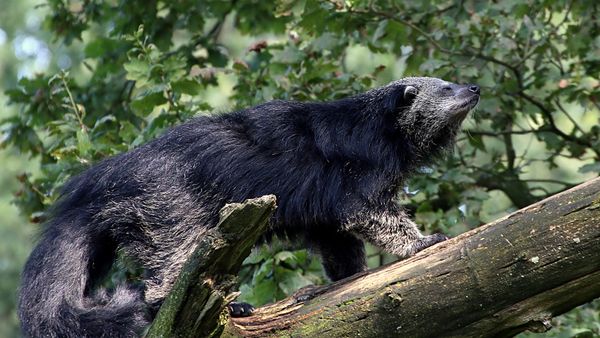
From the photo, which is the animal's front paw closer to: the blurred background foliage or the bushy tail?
the bushy tail

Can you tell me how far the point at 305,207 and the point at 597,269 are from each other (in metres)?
2.13

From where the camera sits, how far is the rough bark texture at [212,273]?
3834 millimetres

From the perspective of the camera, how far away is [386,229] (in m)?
5.54

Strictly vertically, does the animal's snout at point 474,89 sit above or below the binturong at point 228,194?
above

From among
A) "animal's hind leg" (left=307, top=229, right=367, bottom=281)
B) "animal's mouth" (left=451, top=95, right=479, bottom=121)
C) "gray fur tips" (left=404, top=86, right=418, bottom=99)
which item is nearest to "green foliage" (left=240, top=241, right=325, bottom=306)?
"animal's hind leg" (left=307, top=229, right=367, bottom=281)

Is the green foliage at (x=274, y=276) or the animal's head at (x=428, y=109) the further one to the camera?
the animal's head at (x=428, y=109)

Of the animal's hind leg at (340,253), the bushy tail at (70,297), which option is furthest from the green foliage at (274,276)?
the bushy tail at (70,297)

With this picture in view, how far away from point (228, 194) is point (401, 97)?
1532mm

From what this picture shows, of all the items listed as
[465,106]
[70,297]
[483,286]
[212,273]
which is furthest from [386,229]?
[70,297]

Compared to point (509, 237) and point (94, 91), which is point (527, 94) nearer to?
point (509, 237)

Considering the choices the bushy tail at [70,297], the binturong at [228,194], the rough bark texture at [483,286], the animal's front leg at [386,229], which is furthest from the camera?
the animal's front leg at [386,229]

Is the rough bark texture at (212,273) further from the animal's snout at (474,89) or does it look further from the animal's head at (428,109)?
the animal's snout at (474,89)

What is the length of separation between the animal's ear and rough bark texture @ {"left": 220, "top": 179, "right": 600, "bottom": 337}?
71.5 inches

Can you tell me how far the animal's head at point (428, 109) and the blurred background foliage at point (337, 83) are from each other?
0.95 ft
